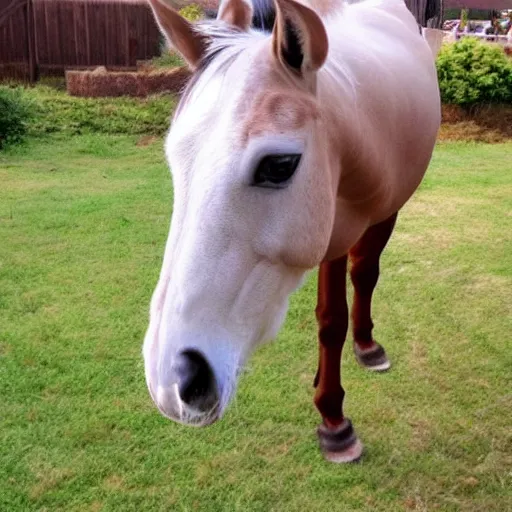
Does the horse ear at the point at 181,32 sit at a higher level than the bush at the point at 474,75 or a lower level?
higher

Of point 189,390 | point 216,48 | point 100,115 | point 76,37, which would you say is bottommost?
point 100,115

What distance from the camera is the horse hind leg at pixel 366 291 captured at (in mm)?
3172

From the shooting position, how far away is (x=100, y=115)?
9195 mm

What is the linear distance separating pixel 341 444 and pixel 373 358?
0.79m

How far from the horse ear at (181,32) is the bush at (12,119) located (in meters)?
7.05

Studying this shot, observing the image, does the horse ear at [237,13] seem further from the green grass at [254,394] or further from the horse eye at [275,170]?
the green grass at [254,394]

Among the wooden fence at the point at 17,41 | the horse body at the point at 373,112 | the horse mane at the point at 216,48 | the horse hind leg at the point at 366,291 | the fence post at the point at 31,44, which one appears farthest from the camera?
the fence post at the point at 31,44

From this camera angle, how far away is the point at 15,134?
8.23 m

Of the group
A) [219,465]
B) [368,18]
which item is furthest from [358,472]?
[368,18]

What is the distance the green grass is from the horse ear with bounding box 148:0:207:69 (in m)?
1.63

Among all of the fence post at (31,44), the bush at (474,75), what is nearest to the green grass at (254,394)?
the bush at (474,75)

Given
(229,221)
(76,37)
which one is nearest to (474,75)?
(76,37)

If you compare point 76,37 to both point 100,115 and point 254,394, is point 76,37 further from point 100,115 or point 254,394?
point 254,394

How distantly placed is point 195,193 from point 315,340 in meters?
2.31
